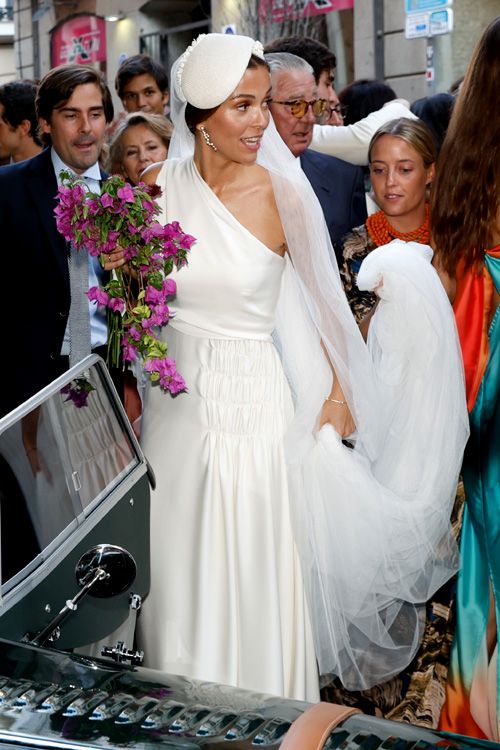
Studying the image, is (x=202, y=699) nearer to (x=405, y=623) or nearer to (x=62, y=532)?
(x=62, y=532)

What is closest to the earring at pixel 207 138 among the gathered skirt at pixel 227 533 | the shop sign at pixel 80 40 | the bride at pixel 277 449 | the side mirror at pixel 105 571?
the bride at pixel 277 449

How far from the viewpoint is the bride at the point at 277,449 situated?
3.62 m

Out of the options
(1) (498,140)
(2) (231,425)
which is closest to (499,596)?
(2) (231,425)

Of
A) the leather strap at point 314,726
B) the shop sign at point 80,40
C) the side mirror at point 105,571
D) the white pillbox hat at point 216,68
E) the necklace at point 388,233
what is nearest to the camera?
the leather strap at point 314,726

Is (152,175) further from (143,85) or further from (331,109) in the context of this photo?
(143,85)

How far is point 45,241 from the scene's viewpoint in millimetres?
4609

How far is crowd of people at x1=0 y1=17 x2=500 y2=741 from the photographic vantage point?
3.61 meters

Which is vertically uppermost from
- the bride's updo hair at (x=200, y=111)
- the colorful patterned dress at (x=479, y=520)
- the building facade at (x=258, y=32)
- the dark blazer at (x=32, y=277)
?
the building facade at (x=258, y=32)

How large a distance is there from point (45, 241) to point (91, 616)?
8.00ft

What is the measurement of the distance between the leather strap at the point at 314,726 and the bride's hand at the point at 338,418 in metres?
1.78

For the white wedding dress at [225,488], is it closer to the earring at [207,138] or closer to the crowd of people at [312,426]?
the crowd of people at [312,426]

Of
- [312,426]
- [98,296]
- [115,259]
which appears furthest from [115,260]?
[312,426]

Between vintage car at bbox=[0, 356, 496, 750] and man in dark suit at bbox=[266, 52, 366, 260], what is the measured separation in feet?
7.44

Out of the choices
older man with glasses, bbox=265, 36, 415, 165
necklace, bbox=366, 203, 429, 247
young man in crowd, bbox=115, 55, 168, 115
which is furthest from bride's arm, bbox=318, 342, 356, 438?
young man in crowd, bbox=115, 55, 168, 115
